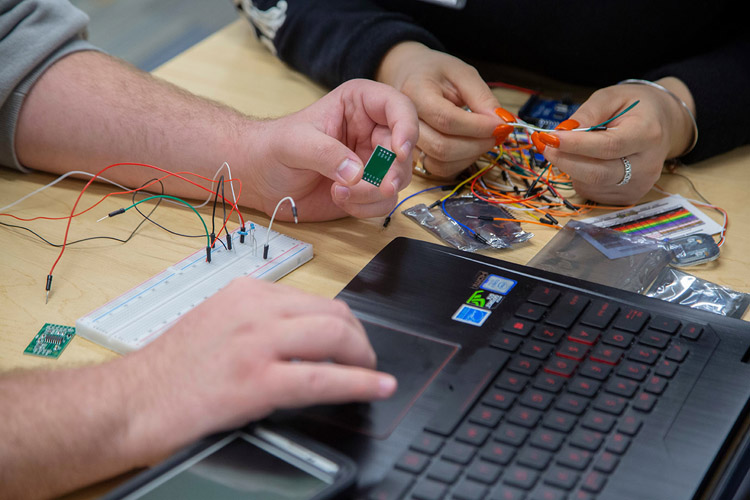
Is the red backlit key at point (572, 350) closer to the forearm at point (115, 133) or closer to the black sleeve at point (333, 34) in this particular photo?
the forearm at point (115, 133)

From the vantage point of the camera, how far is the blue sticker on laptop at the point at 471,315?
0.75m

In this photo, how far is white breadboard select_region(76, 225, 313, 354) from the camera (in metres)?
0.76

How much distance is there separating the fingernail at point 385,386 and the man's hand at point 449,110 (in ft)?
1.57

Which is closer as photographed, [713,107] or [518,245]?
[518,245]

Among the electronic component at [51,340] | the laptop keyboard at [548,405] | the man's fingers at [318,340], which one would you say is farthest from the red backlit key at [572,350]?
the electronic component at [51,340]

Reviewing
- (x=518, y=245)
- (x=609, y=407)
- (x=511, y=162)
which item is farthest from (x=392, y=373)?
(x=511, y=162)

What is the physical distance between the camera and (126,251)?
913 mm

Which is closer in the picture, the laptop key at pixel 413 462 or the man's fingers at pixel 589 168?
the laptop key at pixel 413 462

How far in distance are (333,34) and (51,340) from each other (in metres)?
0.72

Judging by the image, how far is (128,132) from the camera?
103 cm

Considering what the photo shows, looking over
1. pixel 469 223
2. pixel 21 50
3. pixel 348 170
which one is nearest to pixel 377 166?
pixel 348 170

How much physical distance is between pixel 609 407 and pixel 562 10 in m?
0.83

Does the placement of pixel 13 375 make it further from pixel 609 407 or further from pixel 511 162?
pixel 511 162

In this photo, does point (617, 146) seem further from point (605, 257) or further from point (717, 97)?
point (717, 97)
